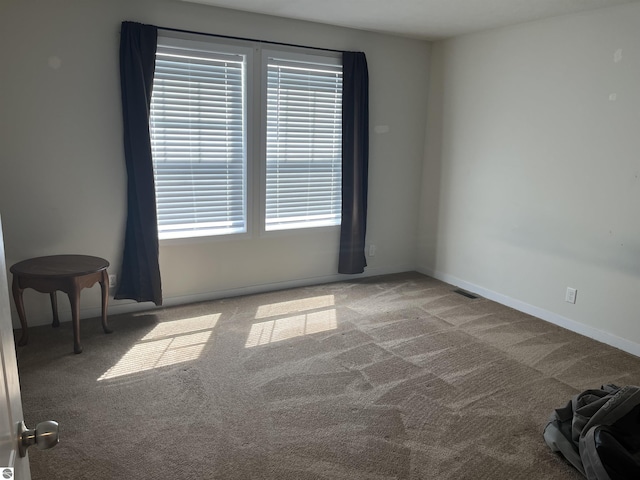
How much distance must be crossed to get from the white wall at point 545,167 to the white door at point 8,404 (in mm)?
3658

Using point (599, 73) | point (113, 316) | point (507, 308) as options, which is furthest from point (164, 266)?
point (599, 73)

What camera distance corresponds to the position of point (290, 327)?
145 inches

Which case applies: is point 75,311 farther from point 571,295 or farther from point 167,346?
point 571,295

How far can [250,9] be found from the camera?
3.76 meters

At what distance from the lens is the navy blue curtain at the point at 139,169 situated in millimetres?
3449

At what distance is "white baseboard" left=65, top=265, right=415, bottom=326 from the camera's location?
12.3 feet

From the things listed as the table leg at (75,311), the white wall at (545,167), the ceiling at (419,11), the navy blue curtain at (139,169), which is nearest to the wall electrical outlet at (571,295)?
the white wall at (545,167)

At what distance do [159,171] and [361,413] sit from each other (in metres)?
2.44

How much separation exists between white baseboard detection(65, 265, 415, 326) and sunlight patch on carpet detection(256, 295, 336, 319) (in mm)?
338

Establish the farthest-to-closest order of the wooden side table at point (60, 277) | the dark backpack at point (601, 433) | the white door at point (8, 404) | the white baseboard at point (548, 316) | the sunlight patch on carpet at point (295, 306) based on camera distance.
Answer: the sunlight patch on carpet at point (295, 306), the white baseboard at point (548, 316), the wooden side table at point (60, 277), the dark backpack at point (601, 433), the white door at point (8, 404)

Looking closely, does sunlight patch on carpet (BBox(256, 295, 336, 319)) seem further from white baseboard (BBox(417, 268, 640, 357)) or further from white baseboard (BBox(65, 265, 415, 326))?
white baseboard (BBox(417, 268, 640, 357))

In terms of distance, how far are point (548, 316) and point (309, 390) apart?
7.50 ft

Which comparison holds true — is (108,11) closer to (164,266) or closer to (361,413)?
(164,266)

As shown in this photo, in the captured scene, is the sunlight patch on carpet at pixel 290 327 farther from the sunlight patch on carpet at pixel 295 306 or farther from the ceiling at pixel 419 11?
the ceiling at pixel 419 11
